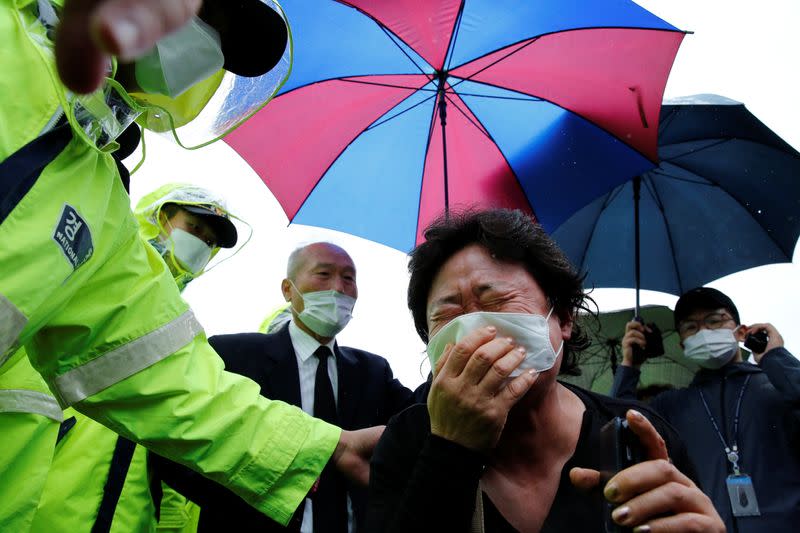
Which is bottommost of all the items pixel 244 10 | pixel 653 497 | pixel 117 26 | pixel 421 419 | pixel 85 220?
pixel 653 497

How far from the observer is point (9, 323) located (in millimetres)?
1306

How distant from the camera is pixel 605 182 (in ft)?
14.8

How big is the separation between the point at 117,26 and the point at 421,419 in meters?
1.74

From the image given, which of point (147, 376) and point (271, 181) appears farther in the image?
point (271, 181)

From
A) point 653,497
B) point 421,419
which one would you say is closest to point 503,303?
point 421,419

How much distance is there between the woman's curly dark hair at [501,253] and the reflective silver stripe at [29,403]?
4.33 ft

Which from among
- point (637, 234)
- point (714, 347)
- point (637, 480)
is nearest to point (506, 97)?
point (637, 234)

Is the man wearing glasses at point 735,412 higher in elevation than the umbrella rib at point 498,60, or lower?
lower

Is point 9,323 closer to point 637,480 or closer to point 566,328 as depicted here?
point 637,480

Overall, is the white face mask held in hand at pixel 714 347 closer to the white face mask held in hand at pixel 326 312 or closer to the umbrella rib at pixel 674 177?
the umbrella rib at pixel 674 177

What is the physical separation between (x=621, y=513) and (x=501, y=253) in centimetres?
126

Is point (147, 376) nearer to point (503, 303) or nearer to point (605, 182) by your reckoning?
point (503, 303)

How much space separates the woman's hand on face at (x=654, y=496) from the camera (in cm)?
114

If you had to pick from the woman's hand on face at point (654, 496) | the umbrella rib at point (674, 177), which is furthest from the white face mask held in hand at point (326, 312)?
the umbrella rib at point (674, 177)
